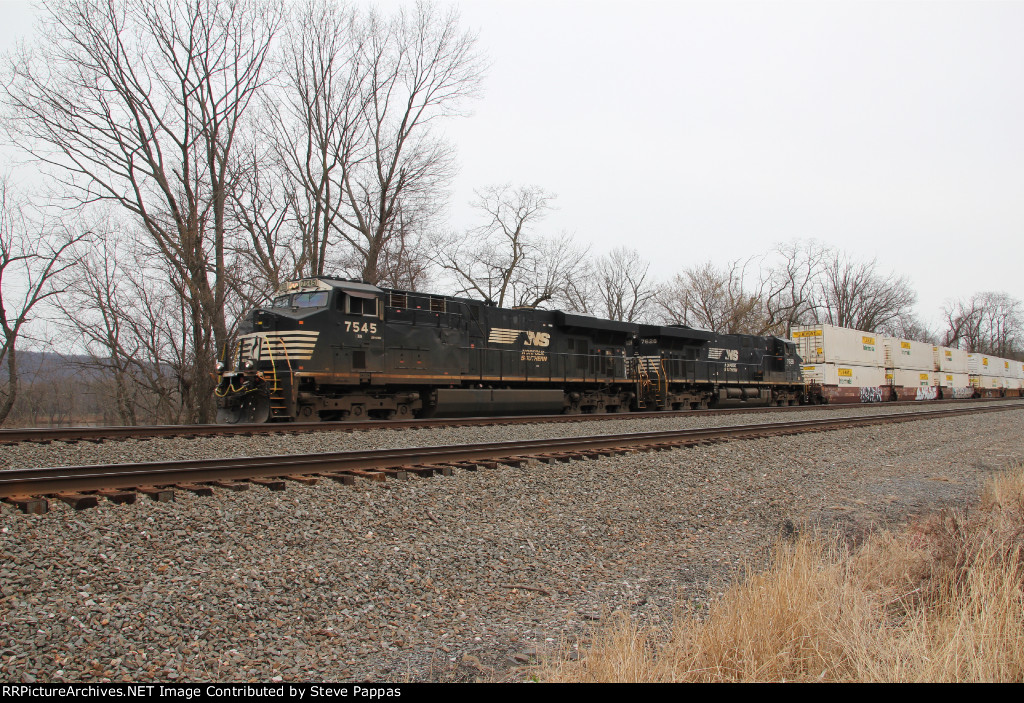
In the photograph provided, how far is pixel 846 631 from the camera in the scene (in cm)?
336

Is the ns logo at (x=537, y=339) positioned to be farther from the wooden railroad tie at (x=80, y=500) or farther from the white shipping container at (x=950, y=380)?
the white shipping container at (x=950, y=380)

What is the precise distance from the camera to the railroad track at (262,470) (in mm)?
5008

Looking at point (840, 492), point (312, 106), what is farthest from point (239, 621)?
point (312, 106)

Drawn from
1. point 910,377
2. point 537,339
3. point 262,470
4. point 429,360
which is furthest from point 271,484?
point 910,377

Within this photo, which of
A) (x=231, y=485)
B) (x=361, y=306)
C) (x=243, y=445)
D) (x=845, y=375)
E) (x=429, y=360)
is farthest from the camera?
(x=845, y=375)

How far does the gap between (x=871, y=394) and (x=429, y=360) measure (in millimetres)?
27510

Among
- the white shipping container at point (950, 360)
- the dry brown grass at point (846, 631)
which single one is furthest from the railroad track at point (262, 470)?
the white shipping container at point (950, 360)

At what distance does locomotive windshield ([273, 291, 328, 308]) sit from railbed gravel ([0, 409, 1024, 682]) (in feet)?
25.9

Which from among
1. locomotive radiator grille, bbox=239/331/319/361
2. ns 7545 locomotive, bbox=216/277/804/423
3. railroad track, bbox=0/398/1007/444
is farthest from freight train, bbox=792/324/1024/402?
locomotive radiator grille, bbox=239/331/319/361

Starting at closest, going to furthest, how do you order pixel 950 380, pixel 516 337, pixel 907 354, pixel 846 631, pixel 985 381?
pixel 846 631
pixel 516 337
pixel 907 354
pixel 950 380
pixel 985 381

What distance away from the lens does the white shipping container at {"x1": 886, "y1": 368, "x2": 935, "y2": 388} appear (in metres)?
35.1

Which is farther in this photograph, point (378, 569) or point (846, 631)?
point (378, 569)

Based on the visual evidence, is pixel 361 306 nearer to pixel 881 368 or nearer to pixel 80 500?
pixel 80 500
